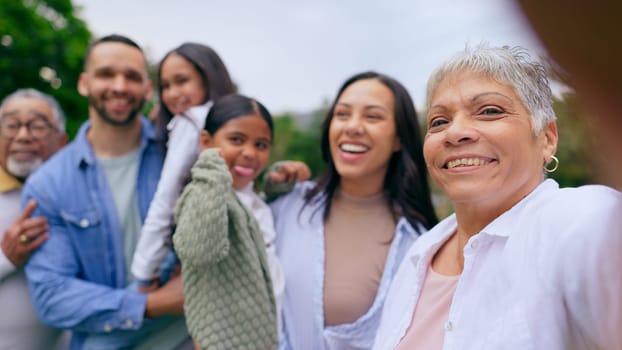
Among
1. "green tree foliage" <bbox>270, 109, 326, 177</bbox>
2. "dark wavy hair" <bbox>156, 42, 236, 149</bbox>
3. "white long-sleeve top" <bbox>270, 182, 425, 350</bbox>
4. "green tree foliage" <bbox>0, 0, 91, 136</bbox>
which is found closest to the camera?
"white long-sleeve top" <bbox>270, 182, 425, 350</bbox>

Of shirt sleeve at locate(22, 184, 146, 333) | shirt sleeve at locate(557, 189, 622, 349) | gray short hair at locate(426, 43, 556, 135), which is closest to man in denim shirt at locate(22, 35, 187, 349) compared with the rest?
shirt sleeve at locate(22, 184, 146, 333)

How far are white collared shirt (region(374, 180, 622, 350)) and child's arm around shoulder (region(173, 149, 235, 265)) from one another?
0.99 meters

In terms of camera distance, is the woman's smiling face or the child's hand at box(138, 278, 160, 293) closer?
the woman's smiling face

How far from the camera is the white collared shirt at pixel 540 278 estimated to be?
103 centimetres

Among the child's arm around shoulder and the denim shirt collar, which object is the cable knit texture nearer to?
the child's arm around shoulder

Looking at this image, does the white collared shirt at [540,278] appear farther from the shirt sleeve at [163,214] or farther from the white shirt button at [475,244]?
the shirt sleeve at [163,214]

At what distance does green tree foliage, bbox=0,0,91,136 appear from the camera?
16.8 meters

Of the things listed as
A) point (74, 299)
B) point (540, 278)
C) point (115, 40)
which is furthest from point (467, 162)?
point (115, 40)

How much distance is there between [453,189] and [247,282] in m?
1.06

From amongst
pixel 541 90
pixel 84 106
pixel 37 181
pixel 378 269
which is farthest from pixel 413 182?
pixel 84 106

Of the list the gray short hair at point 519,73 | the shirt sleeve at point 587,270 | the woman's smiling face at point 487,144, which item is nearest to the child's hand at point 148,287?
the woman's smiling face at point 487,144

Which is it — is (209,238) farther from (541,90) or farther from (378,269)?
(541,90)

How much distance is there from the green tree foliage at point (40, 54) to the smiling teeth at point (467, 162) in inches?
704

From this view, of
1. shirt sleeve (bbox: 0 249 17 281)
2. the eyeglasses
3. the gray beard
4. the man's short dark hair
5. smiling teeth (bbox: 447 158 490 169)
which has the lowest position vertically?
shirt sleeve (bbox: 0 249 17 281)
